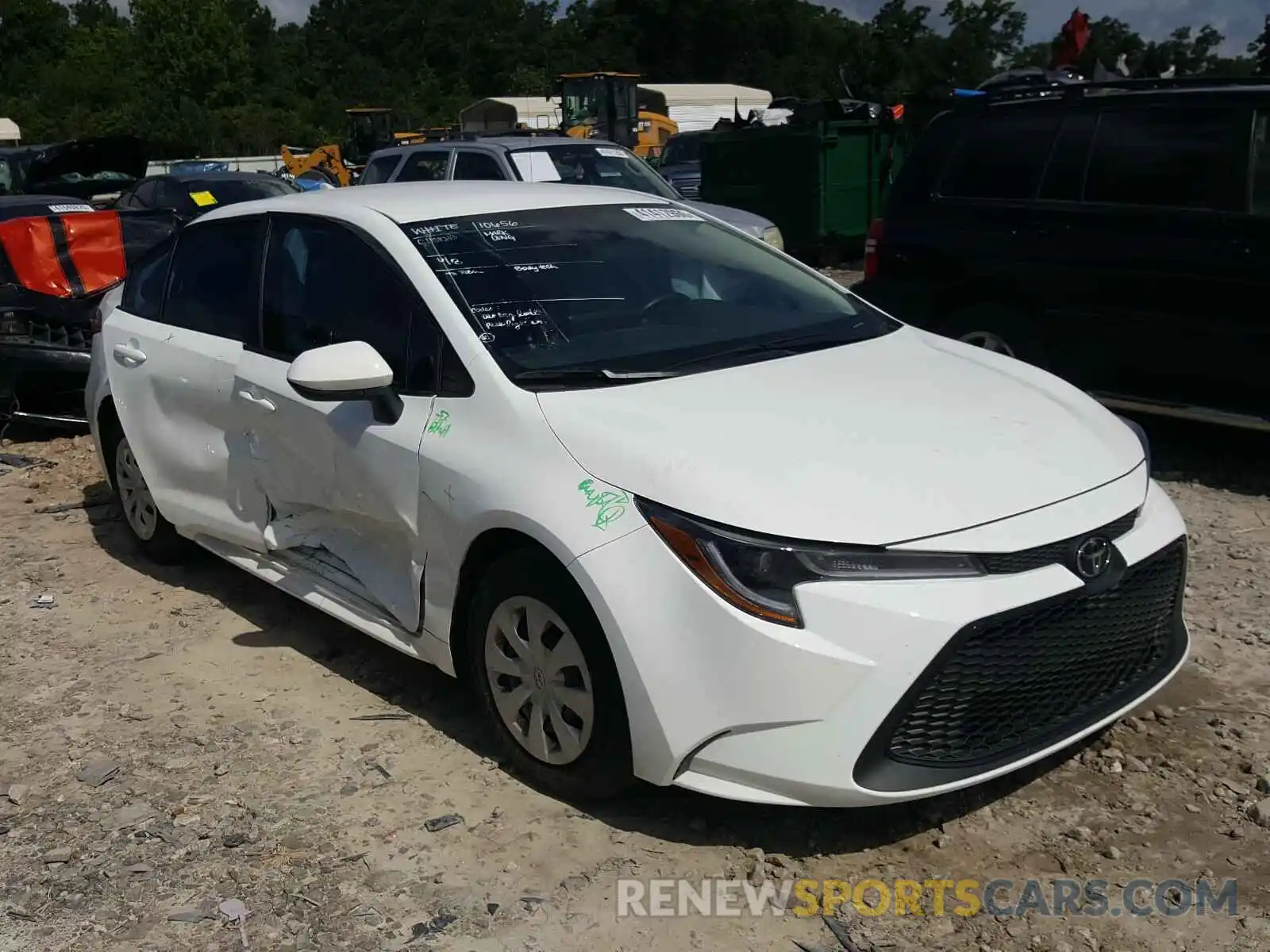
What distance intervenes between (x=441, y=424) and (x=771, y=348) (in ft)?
3.41

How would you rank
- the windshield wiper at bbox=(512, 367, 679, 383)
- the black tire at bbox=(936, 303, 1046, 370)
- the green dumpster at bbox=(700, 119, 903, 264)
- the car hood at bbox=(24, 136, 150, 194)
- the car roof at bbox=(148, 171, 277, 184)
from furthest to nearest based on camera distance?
the car hood at bbox=(24, 136, 150, 194) < the car roof at bbox=(148, 171, 277, 184) < the green dumpster at bbox=(700, 119, 903, 264) < the black tire at bbox=(936, 303, 1046, 370) < the windshield wiper at bbox=(512, 367, 679, 383)

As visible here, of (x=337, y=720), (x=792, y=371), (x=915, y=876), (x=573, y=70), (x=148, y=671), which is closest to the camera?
(x=915, y=876)

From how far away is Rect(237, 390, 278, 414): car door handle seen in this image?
4340 mm

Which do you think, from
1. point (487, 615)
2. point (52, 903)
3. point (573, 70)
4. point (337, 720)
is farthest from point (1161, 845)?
point (573, 70)

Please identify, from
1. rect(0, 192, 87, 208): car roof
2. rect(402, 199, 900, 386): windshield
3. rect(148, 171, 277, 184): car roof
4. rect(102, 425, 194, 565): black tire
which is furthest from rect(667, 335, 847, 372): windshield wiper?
rect(148, 171, 277, 184): car roof

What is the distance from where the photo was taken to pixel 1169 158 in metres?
6.23

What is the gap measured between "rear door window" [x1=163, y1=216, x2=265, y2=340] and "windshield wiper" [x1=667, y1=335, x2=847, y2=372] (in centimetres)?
181

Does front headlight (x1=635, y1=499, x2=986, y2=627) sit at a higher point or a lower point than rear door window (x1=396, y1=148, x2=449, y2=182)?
lower

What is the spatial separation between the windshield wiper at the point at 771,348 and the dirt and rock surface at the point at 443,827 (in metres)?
1.25

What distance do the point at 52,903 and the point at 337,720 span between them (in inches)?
42.2

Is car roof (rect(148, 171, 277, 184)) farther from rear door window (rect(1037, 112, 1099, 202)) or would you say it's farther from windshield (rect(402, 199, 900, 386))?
windshield (rect(402, 199, 900, 386))

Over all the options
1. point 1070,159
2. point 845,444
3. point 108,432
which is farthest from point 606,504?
point 1070,159

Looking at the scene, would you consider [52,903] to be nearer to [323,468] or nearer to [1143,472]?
[323,468]

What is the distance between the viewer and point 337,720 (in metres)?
4.08
